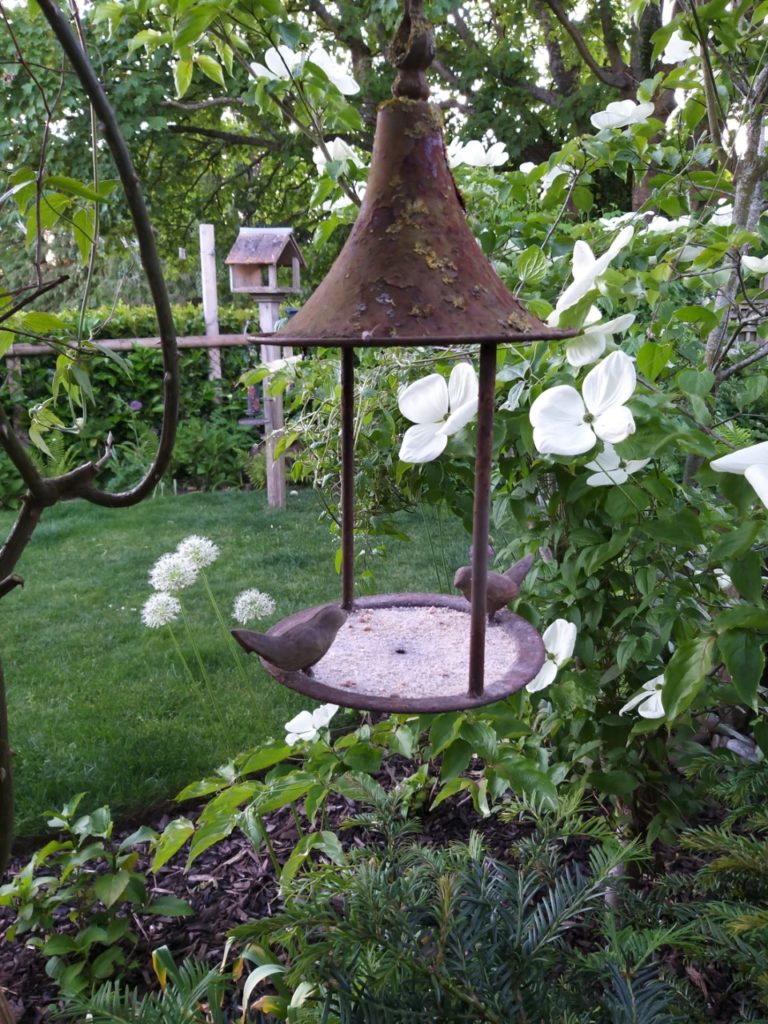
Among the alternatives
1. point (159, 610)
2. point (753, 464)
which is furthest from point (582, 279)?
point (159, 610)

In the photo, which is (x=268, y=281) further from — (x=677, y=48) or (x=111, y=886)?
(x=111, y=886)

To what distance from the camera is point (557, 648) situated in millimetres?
1348

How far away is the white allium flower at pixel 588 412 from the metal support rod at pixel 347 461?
41 centimetres

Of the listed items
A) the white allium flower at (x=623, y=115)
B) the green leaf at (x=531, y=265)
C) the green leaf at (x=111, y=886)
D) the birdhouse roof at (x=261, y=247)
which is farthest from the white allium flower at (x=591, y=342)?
the birdhouse roof at (x=261, y=247)

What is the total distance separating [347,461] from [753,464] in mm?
731

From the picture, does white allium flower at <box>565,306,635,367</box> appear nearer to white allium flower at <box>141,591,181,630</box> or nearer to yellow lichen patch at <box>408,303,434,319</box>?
yellow lichen patch at <box>408,303,434,319</box>

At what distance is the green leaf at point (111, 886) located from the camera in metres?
1.66

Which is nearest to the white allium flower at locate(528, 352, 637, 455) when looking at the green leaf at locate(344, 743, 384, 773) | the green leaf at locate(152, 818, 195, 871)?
the green leaf at locate(344, 743, 384, 773)

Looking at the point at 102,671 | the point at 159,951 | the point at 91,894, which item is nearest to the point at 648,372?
the point at 159,951

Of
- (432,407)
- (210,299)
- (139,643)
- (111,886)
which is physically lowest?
(139,643)

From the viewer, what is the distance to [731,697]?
131 centimetres

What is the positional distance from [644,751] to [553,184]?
121 cm

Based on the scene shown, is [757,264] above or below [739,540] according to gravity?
above

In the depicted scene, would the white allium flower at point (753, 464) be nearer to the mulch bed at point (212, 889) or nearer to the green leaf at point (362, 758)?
the green leaf at point (362, 758)
